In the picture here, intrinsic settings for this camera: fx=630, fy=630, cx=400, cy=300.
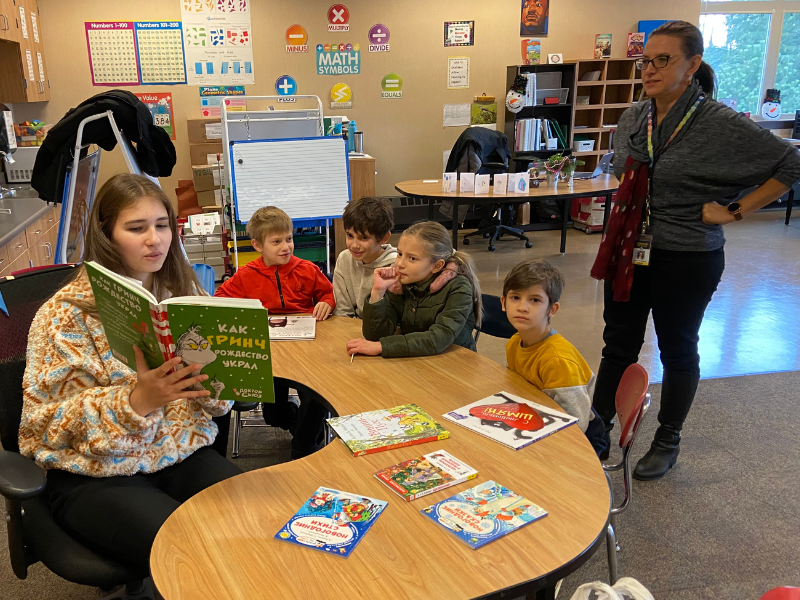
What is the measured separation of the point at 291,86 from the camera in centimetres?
654

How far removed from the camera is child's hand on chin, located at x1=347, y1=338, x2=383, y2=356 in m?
1.93

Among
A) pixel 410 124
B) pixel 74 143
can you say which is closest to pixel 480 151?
pixel 410 124

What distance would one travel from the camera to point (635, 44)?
7.19 m

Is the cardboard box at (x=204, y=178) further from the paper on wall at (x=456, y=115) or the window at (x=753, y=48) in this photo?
the window at (x=753, y=48)

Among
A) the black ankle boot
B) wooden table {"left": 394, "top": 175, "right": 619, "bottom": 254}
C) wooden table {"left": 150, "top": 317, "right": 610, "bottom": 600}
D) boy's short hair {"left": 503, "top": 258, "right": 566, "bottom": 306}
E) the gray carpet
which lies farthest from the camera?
wooden table {"left": 394, "top": 175, "right": 619, "bottom": 254}

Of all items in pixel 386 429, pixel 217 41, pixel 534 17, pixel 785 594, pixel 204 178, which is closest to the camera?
pixel 785 594

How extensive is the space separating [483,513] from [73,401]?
0.90 m

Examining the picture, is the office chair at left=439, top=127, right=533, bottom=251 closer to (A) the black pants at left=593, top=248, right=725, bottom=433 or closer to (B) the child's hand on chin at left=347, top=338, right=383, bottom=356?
(A) the black pants at left=593, top=248, right=725, bottom=433

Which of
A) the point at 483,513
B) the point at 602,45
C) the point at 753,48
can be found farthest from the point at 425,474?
the point at 753,48

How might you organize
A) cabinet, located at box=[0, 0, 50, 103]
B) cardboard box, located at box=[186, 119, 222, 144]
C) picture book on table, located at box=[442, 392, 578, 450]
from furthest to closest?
cardboard box, located at box=[186, 119, 222, 144], cabinet, located at box=[0, 0, 50, 103], picture book on table, located at box=[442, 392, 578, 450]

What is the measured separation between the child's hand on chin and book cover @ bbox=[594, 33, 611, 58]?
6403 millimetres

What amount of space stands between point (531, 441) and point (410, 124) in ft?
19.8

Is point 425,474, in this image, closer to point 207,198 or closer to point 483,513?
point 483,513

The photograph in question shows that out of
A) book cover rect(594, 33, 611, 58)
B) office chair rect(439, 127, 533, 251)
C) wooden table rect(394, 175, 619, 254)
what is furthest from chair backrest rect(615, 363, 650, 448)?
book cover rect(594, 33, 611, 58)
